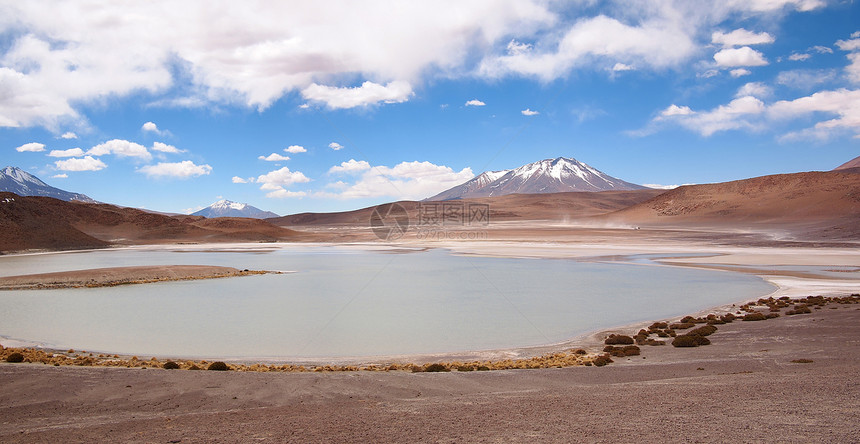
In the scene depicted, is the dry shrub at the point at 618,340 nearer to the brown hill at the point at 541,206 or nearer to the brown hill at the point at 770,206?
the brown hill at the point at 770,206

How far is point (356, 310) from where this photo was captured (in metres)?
20.3

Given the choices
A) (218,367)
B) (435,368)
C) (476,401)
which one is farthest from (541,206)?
(476,401)

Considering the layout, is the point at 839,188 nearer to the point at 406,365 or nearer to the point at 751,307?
the point at 751,307

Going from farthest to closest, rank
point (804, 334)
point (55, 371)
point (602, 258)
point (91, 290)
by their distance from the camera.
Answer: point (602, 258) → point (91, 290) → point (804, 334) → point (55, 371)

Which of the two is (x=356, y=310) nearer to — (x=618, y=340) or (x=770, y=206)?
(x=618, y=340)

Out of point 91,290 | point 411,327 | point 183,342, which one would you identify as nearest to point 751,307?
point 411,327

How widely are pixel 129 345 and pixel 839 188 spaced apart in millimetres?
93909

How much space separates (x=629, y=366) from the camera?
10.8 meters

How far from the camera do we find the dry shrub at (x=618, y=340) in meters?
13.6

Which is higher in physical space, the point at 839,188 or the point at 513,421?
the point at 839,188

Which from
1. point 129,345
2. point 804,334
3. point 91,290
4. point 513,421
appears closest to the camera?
point 513,421

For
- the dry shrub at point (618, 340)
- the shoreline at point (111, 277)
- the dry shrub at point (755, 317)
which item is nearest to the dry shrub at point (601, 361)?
the dry shrub at point (618, 340)

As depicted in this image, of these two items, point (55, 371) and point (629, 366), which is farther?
point (629, 366)

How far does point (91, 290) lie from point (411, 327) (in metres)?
20.0
